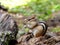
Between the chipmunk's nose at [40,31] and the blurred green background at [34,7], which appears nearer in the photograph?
the chipmunk's nose at [40,31]

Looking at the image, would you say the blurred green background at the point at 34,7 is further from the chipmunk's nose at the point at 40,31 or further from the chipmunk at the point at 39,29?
the chipmunk's nose at the point at 40,31

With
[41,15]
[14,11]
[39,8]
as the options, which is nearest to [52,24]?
[41,15]

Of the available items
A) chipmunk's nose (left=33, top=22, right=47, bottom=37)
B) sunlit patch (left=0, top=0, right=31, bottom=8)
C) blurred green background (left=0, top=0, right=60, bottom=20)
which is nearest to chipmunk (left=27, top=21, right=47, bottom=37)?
chipmunk's nose (left=33, top=22, right=47, bottom=37)

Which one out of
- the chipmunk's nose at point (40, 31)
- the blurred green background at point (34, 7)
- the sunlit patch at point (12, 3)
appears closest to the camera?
the chipmunk's nose at point (40, 31)

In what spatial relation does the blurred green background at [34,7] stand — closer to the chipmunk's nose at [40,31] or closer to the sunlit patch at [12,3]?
the sunlit patch at [12,3]

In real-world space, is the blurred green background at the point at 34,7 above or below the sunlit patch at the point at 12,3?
below

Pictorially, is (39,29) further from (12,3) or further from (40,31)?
(12,3)

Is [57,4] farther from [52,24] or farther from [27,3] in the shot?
[52,24]

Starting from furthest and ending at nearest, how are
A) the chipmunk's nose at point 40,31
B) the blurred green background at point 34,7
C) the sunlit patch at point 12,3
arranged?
1. the sunlit patch at point 12,3
2. the blurred green background at point 34,7
3. the chipmunk's nose at point 40,31

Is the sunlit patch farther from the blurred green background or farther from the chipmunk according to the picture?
the chipmunk

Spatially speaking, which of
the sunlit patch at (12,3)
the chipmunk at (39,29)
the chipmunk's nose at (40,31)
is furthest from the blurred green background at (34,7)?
the chipmunk's nose at (40,31)

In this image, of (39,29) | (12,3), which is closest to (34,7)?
(12,3)

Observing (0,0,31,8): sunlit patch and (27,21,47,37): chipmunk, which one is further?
(0,0,31,8): sunlit patch

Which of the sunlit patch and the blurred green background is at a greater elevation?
the sunlit patch
